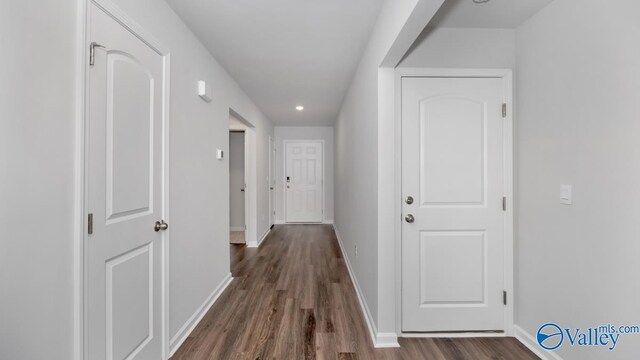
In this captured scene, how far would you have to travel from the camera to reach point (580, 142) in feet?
5.06

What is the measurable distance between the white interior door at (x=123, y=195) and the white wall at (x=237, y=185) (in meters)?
4.20

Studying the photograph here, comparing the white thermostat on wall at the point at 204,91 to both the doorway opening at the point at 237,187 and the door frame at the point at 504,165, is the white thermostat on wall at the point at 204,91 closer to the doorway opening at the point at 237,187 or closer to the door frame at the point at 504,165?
the door frame at the point at 504,165

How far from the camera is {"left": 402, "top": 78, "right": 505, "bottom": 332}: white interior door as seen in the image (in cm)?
203

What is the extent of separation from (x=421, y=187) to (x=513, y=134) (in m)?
0.79

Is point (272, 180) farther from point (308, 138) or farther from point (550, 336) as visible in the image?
point (550, 336)

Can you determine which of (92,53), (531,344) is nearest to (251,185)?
(92,53)

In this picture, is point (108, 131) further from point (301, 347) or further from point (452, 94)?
point (452, 94)

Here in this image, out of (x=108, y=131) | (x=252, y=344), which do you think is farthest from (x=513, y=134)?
(x=108, y=131)

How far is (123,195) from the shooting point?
1.41 metres

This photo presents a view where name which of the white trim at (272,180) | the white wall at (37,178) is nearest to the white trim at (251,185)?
the white trim at (272,180)

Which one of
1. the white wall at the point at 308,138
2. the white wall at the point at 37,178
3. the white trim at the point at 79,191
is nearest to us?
the white wall at the point at 37,178

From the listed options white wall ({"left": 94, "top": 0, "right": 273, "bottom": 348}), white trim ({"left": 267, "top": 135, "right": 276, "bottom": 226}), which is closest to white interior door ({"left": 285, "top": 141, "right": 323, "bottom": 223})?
white trim ({"left": 267, "top": 135, "right": 276, "bottom": 226})

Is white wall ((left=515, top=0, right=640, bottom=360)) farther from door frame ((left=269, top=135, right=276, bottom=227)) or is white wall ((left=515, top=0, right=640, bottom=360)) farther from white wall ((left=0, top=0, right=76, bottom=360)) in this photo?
door frame ((left=269, top=135, right=276, bottom=227))

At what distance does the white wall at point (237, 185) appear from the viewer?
19.3 ft
